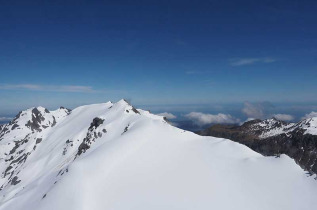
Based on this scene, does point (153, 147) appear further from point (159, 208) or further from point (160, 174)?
point (159, 208)

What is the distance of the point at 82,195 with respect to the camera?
58.7 m

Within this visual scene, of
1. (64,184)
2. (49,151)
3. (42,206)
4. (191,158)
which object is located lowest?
(49,151)

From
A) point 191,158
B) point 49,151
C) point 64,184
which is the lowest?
point 49,151

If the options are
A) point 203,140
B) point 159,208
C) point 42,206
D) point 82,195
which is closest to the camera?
point 159,208

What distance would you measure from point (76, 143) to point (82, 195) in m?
101

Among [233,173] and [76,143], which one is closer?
[233,173]

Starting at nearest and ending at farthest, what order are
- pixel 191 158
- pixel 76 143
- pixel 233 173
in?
1. pixel 233 173
2. pixel 191 158
3. pixel 76 143

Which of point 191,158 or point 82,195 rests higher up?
point 191,158

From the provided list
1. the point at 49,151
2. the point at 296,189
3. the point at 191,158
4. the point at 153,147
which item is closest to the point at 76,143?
the point at 49,151

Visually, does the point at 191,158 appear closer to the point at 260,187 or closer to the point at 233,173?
the point at 233,173

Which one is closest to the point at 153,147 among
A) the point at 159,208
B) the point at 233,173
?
the point at 233,173

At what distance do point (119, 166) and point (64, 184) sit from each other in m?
13.6

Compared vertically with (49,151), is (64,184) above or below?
above

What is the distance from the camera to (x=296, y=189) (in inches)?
2361
